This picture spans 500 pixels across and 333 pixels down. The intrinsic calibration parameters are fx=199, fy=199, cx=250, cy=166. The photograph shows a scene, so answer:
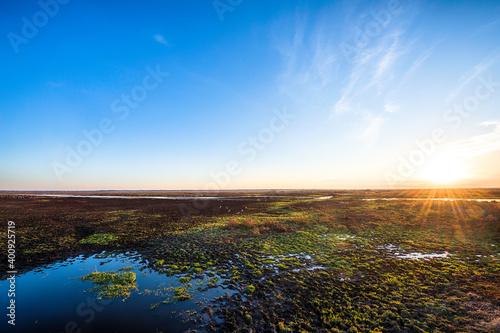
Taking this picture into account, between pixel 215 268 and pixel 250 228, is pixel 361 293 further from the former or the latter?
pixel 250 228

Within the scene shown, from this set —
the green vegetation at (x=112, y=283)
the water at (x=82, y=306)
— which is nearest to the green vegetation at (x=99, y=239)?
the water at (x=82, y=306)

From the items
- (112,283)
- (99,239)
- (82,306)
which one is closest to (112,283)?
(112,283)

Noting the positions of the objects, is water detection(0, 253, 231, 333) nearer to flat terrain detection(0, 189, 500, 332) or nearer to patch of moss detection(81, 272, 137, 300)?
patch of moss detection(81, 272, 137, 300)

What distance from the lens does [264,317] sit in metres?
8.90

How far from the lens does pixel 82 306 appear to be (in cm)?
980

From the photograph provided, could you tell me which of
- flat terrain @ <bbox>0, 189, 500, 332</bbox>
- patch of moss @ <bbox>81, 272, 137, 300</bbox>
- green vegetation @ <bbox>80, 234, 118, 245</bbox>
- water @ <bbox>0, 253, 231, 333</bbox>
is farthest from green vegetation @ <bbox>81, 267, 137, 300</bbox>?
green vegetation @ <bbox>80, 234, 118, 245</bbox>

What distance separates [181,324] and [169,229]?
804 inches

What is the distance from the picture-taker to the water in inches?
328

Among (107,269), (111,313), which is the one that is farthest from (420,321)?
(107,269)

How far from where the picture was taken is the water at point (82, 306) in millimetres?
8328

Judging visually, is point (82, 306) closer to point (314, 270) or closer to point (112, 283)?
point (112, 283)

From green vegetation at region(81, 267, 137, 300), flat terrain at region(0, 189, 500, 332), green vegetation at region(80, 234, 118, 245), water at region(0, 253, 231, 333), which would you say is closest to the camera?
water at region(0, 253, 231, 333)

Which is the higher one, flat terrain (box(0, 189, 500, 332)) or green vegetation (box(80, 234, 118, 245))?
green vegetation (box(80, 234, 118, 245))

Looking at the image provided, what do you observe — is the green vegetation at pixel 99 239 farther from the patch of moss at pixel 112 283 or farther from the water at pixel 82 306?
the patch of moss at pixel 112 283
